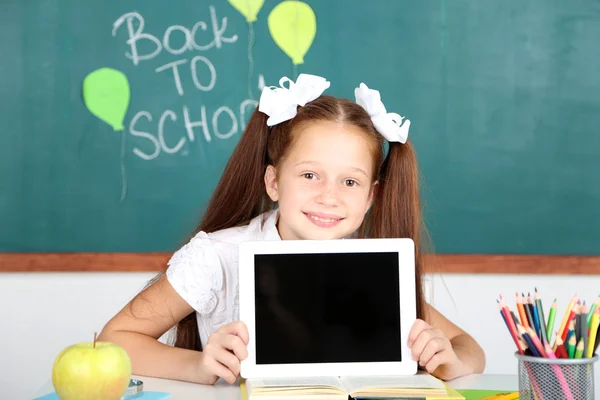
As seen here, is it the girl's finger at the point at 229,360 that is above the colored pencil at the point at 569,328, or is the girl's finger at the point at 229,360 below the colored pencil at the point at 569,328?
below

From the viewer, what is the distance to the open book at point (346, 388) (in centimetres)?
95

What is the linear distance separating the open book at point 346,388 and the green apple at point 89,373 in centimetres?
16

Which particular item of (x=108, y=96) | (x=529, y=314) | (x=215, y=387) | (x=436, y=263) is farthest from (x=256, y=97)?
(x=529, y=314)

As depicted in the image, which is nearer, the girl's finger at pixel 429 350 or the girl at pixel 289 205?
the girl's finger at pixel 429 350

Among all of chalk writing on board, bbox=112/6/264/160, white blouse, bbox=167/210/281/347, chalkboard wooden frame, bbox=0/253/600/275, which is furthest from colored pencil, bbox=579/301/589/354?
chalk writing on board, bbox=112/6/264/160

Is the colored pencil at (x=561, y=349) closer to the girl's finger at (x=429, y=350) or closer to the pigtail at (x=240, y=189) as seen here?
the girl's finger at (x=429, y=350)

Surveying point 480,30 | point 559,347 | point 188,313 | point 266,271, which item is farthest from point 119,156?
point 559,347

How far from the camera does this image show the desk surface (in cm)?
107

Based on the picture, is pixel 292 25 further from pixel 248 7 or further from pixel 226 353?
pixel 226 353

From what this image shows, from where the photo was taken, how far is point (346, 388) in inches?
38.4

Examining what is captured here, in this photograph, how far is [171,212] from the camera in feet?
7.06

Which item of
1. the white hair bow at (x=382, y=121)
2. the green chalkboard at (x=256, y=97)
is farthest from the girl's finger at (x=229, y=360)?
the green chalkboard at (x=256, y=97)

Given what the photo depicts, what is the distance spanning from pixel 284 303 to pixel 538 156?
1316mm

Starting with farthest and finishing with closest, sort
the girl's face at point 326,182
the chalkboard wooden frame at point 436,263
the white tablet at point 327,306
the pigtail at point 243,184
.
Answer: the chalkboard wooden frame at point 436,263 → the pigtail at point 243,184 → the girl's face at point 326,182 → the white tablet at point 327,306
